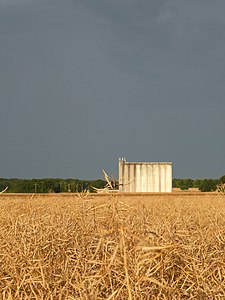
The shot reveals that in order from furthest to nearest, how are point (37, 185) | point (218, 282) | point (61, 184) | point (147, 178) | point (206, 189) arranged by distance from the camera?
point (206, 189) < point (61, 184) < point (37, 185) < point (147, 178) < point (218, 282)

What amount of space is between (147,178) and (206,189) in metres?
12.0

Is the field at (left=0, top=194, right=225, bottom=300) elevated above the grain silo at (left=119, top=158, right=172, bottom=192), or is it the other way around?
the grain silo at (left=119, top=158, right=172, bottom=192)

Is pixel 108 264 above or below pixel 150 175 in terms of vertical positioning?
below

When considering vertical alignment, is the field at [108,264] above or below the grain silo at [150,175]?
below

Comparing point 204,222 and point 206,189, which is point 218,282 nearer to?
point 204,222

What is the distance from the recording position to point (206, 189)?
42656 millimetres

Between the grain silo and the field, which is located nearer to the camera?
the field

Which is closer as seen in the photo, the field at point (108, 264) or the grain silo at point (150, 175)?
the field at point (108, 264)

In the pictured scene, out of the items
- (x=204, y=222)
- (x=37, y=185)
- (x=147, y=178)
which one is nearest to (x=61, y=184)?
(x=37, y=185)

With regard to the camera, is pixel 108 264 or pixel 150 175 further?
pixel 150 175

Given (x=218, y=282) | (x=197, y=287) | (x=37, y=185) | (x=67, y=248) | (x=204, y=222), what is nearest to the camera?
(x=197, y=287)

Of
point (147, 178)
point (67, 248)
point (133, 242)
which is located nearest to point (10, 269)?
point (67, 248)

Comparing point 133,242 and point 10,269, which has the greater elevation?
point 133,242

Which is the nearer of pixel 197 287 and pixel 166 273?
pixel 197 287
